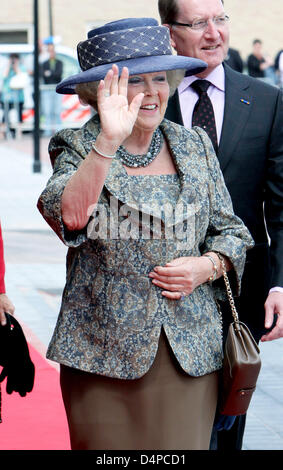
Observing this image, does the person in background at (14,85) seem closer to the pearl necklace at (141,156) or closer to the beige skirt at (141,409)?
the pearl necklace at (141,156)

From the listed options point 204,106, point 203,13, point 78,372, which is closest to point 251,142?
point 204,106

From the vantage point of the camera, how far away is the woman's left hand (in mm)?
3127

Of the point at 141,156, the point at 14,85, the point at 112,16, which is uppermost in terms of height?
the point at 141,156

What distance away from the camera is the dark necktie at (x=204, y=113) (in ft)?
12.9

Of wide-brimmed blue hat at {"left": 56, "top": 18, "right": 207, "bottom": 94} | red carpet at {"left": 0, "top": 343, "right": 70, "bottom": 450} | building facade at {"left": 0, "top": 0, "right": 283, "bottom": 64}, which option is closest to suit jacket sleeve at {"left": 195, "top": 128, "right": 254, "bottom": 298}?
wide-brimmed blue hat at {"left": 56, "top": 18, "right": 207, "bottom": 94}

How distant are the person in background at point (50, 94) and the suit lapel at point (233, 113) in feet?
63.2

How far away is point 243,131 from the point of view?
3910 mm

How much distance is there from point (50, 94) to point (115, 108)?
20533 millimetres

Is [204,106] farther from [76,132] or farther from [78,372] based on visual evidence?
[78,372]

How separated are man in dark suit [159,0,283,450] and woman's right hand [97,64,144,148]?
3.23ft

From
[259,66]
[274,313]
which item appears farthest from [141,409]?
[259,66]

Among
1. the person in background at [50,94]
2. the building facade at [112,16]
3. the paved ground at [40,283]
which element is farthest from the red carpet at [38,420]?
the building facade at [112,16]

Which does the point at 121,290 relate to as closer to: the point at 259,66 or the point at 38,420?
the point at 38,420
